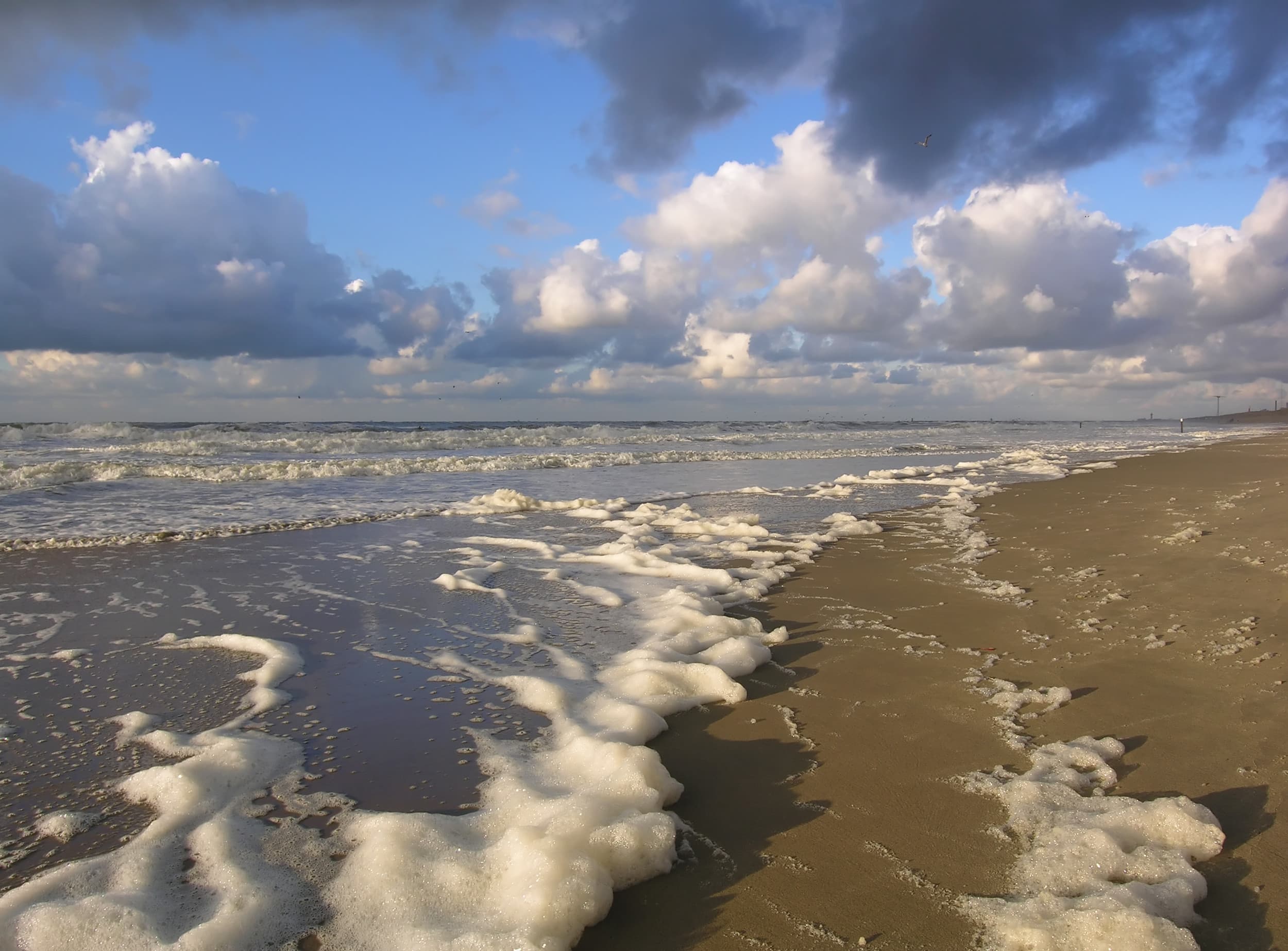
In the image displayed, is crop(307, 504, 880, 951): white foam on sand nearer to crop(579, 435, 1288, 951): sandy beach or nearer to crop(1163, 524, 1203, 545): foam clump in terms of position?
crop(579, 435, 1288, 951): sandy beach

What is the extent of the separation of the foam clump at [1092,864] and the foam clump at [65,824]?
314 centimetres

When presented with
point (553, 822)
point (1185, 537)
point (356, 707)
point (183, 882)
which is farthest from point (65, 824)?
point (1185, 537)

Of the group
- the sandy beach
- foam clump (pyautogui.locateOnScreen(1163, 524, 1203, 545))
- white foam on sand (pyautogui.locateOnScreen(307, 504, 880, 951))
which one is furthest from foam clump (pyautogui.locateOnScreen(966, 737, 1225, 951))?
foam clump (pyautogui.locateOnScreen(1163, 524, 1203, 545))

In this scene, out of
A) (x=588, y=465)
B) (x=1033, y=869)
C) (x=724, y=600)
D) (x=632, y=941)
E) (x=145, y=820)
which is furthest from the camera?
(x=588, y=465)

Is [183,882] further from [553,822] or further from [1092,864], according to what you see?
[1092,864]

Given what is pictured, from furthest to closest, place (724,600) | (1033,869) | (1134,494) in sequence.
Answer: (1134,494), (724,600), (1033,869)

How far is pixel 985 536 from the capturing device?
8.59 meters

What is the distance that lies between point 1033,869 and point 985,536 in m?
6.77

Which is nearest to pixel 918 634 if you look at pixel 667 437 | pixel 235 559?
pixel 235 559

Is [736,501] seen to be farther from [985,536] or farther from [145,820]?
[145,820]

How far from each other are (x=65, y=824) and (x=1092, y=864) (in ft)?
12.0

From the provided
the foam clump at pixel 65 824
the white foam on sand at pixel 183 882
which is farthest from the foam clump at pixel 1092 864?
the foam clump at pixel 65 824

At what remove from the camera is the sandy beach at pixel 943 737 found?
2.28m

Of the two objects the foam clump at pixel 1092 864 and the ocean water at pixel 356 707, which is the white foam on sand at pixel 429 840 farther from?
the foam clump at pixel 1092 864
